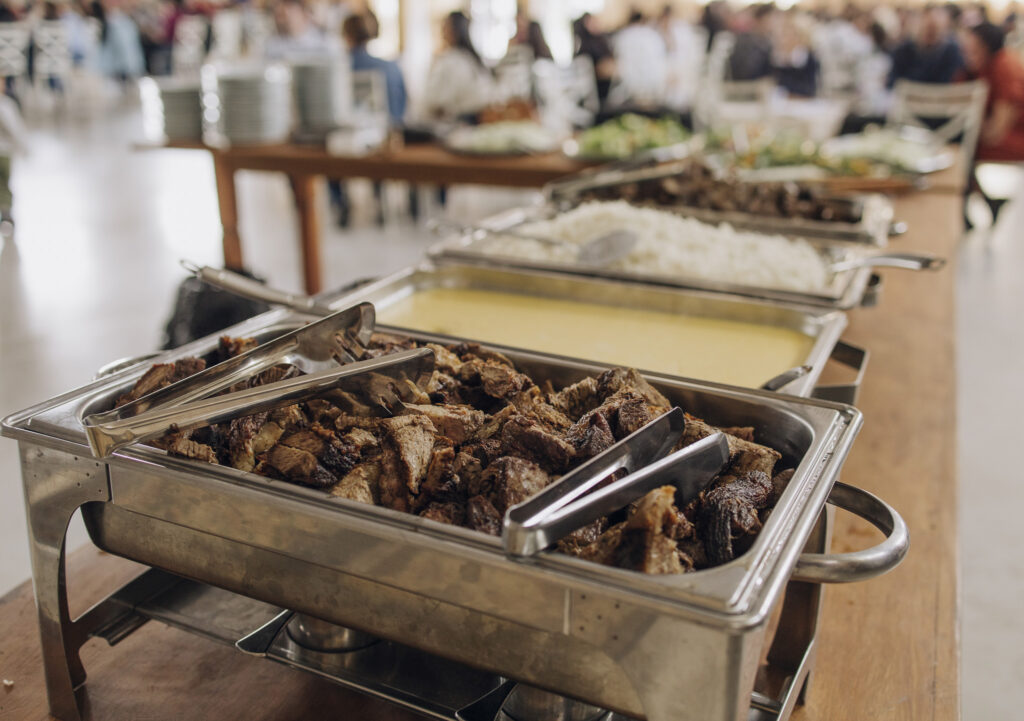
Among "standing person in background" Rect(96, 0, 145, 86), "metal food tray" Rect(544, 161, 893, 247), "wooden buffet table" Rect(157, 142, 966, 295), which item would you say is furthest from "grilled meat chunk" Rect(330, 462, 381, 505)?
"standing person in background" Rect(96, 0, 145, 86)

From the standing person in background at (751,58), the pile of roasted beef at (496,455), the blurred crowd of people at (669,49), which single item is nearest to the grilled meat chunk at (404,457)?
the pile of roasted beef at (496,455)

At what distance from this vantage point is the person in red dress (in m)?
5.08

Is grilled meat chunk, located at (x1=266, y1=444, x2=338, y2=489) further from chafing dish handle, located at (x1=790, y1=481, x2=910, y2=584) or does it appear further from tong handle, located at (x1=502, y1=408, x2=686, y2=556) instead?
chafing dish handle, located at (x1=790, y1=481, x2=910, y2=584)

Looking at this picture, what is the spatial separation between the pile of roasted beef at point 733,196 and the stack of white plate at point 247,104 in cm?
150

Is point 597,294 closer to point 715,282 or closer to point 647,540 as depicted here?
point 715,282

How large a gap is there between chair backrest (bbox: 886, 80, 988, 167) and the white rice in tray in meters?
3.55

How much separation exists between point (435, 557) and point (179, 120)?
298 centimetres

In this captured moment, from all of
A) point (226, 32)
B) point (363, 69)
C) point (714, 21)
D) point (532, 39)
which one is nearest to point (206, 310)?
point (363, 69)

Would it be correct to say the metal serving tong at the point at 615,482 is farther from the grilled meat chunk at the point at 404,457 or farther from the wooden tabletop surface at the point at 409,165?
the wooden tabletop surface at the point at 409,165

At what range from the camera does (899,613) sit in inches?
38.1

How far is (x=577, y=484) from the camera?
1.97 ft

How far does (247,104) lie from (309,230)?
566 millimetres

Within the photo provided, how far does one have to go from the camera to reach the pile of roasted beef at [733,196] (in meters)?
1.95

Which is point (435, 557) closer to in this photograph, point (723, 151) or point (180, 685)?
point (180, 685)
